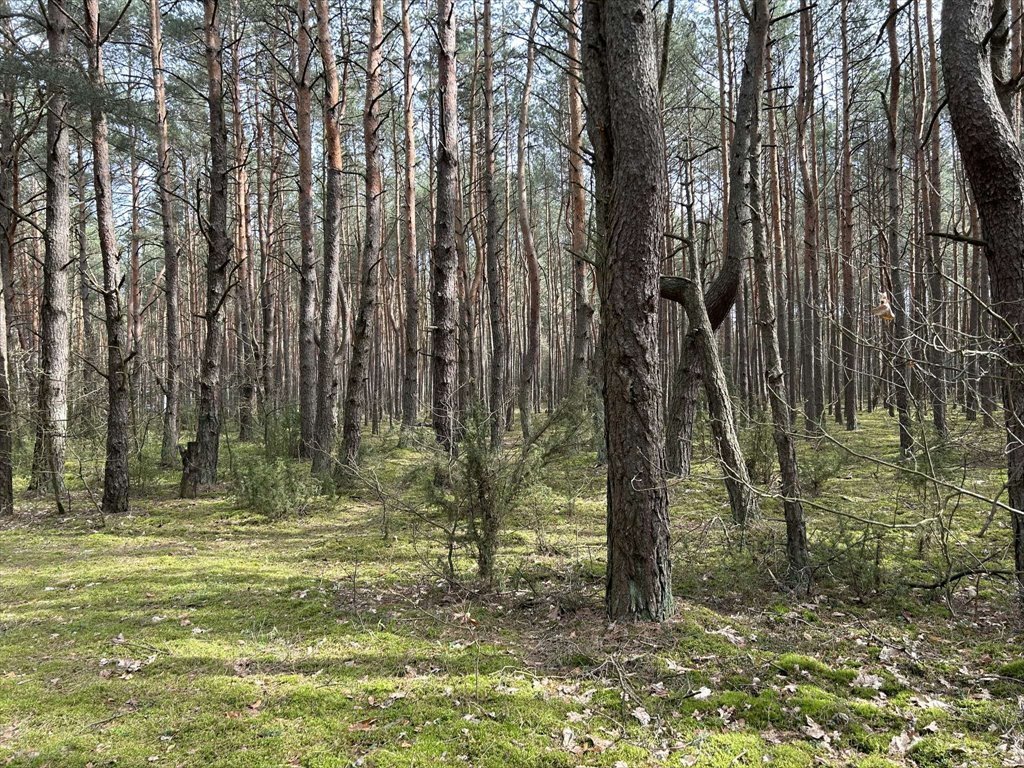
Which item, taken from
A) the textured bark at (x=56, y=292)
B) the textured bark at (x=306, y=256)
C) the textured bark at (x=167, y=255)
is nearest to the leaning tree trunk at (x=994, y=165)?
the textured bark at (x=306, y=256)

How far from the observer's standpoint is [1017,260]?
3.73m

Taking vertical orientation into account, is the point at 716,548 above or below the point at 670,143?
below

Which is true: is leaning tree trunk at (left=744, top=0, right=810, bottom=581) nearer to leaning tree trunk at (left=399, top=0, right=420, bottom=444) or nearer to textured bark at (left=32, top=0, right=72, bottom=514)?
leaning tree trunk at (left=399, top=0, right=420, bottom=444)

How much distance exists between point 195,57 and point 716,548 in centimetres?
1535

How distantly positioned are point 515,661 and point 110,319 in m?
6.94

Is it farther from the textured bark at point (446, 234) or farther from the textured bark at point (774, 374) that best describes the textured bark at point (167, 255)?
the textured bark at point (774, 374)

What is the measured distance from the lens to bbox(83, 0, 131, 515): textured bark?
24.9 feet

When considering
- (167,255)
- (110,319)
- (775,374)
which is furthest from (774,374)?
(167,255)

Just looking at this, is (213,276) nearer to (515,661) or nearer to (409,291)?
(409,291)

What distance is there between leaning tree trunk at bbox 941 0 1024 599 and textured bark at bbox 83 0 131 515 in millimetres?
8730

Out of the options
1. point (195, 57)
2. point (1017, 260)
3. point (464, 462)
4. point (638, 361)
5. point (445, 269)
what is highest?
point (195, 57)

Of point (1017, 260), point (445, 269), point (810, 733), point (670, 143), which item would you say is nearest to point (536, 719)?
point (810, 733)

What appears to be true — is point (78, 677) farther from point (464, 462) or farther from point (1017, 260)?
point (1017, 260)

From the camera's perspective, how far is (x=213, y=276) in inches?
357
